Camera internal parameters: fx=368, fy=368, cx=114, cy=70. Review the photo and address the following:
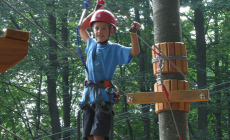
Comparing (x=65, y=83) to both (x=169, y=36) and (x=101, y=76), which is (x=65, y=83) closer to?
(x=169, y=36)

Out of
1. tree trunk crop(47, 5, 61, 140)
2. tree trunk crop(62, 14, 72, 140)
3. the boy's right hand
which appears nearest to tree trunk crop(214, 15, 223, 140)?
tree trunk crop(62, 14, 72, 140)

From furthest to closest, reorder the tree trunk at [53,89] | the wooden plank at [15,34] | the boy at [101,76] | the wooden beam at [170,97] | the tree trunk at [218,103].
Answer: the tree trunk at [218,103] < the tree trunk at [53,89] < the wooden beam at [170,97] < the boy at [101,76] < the wooden plank at [15,34]

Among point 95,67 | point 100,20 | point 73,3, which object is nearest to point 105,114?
Result: point 95,67

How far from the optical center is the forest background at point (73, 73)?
12516 mm

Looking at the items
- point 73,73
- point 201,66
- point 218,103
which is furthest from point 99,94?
point 73,73

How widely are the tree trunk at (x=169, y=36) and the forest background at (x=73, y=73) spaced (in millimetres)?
7895

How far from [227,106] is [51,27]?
726 cm

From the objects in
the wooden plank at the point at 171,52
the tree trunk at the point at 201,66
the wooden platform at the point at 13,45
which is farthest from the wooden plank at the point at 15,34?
the tree trunk at the point at 201,66

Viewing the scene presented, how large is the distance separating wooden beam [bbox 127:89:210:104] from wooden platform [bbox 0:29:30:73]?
2.25 meters

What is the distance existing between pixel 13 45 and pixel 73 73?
1295 cm

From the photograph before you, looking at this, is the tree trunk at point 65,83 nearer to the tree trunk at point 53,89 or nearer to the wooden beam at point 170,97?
the tree trunk at point 53,89

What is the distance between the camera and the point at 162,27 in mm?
4195

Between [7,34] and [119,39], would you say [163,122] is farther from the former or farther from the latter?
[119,39]

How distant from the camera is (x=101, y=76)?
9.66ft
